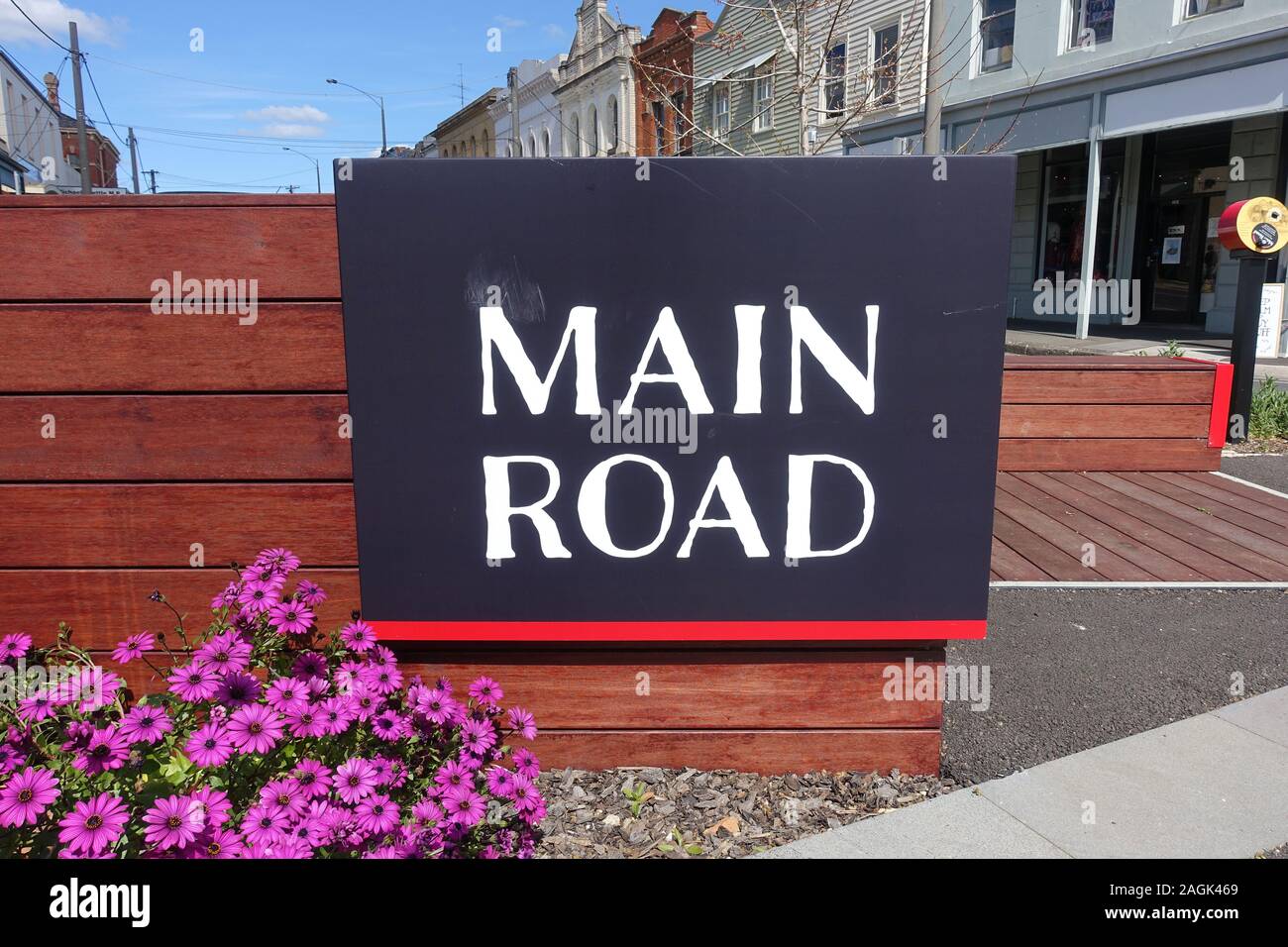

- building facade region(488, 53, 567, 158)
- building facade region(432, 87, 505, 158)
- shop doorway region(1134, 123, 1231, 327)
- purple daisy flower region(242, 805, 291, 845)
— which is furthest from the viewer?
building facade region(432, 87, 505, 158)

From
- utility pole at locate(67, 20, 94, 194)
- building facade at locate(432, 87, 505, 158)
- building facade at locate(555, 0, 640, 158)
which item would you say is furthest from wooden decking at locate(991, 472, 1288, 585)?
building facade at locate(432, 87, 505, 158)

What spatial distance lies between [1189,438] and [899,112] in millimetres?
16811

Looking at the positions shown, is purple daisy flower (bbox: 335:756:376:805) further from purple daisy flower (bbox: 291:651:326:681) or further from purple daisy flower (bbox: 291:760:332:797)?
purple daisy flower (bbox: 291:651:326:681)

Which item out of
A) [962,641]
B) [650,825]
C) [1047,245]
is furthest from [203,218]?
[1047,245]

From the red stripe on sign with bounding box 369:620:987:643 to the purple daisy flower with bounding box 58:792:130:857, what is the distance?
107 centimetres

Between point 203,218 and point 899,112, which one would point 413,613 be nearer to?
point 203,218

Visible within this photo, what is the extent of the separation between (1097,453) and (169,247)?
6.67m

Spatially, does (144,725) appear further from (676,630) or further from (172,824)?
(676,630)

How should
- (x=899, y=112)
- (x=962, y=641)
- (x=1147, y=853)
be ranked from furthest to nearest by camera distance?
(x=899, y=112) < (x=962, y=641) < (x=1147, y=853)

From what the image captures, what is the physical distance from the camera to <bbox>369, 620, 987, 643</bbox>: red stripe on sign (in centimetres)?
296

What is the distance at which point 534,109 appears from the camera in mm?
48312

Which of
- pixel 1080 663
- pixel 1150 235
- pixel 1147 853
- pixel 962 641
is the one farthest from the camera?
pixel 1150 235

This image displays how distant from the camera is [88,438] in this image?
291 cm

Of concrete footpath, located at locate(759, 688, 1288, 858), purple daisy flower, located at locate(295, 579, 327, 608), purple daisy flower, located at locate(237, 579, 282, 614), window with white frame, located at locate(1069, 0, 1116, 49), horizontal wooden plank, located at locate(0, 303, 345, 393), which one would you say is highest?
window with white frame, located at locate(1069, 0, 1116, 49)
